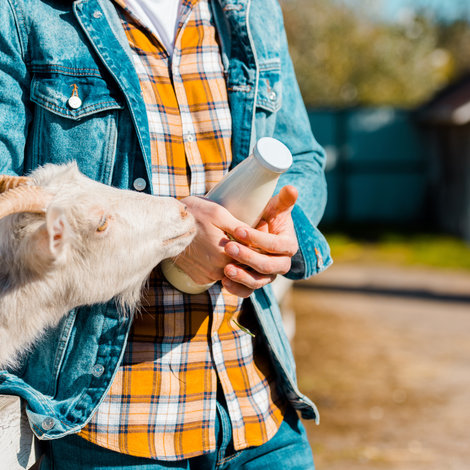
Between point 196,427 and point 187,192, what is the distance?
0.61 metres

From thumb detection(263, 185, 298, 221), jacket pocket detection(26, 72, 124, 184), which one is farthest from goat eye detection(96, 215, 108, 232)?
thumb detection(263, 185, 298, 221)

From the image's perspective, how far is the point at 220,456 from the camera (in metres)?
1.77

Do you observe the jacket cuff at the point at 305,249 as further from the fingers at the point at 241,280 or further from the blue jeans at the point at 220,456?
the blue jeans at the point at 220,456

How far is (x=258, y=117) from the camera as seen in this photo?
1957 millimetres

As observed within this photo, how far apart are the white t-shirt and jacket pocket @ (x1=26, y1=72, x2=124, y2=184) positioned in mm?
223

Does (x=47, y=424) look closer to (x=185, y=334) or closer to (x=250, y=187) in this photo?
(x=185, y=334)

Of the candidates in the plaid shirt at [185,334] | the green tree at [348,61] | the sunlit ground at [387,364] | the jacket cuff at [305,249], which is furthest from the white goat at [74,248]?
the green tree at [348,61]

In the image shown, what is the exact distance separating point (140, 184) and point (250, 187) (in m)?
0.31

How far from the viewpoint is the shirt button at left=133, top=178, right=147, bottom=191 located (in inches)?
70.2

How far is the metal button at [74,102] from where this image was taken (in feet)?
5.58

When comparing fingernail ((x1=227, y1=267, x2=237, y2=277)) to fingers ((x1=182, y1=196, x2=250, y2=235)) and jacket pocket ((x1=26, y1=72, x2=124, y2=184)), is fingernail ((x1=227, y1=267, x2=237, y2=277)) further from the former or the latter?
jacket pocket ((x1=26, y1=72, x2=124, y2=184))

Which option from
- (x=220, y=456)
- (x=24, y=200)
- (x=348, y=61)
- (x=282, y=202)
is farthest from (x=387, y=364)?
(x=348, y=61)

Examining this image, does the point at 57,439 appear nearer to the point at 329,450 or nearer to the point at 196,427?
the point at 196,427

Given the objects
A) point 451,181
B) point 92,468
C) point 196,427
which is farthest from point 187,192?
point 451,181
